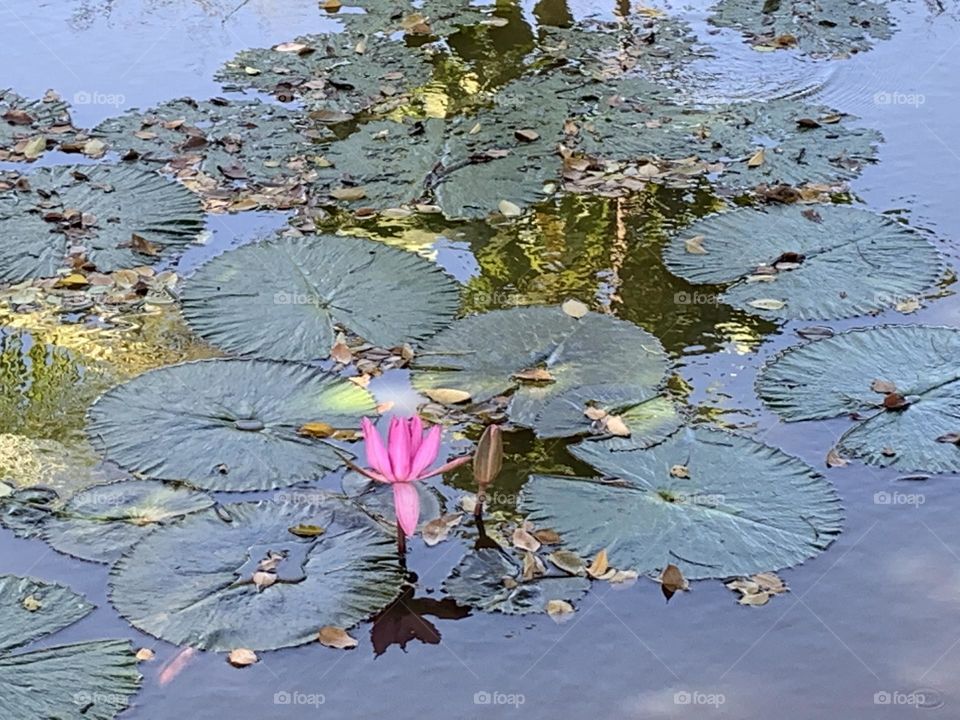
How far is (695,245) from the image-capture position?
384 cm

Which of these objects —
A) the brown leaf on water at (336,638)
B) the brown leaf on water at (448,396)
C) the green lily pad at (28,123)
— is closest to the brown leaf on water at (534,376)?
the brown leaf on water at (448,396)

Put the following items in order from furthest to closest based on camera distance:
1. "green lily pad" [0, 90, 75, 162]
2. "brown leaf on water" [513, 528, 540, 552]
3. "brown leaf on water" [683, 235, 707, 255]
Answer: "green lily pad" [0, 90, 75, 162]
"brown leaf on water" [683, 235, 707, 255]
"brown leaf on water" [513, 528, 540, 552]

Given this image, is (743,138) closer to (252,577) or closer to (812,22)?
(812,22)

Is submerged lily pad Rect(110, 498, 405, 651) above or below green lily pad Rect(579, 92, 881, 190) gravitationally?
below

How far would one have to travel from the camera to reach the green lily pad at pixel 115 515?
2707mm

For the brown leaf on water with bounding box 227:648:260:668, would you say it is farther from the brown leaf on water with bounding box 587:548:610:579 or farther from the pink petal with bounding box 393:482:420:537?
the brown leaf on water with bounding box 587:548:610:579

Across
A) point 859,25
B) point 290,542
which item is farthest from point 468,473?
point 859,25

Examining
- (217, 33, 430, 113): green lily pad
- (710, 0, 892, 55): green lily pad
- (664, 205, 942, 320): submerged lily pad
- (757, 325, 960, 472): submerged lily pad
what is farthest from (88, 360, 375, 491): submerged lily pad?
(710, 0, 892, 55): green lily pad

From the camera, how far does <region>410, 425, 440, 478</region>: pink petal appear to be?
261 cm

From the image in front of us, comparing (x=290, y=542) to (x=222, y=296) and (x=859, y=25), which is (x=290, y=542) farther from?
(x=859, y=25)

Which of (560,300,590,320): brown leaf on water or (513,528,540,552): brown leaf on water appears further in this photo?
(560,300,590,320): brown leaf on water

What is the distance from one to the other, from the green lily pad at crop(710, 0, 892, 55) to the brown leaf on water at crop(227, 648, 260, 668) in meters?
3.65

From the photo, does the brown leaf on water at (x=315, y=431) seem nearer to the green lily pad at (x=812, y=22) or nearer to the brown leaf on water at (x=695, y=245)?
the brown leaf on water at (x=695, y=245)

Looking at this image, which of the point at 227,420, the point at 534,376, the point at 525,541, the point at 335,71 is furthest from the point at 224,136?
the point at 525,541
